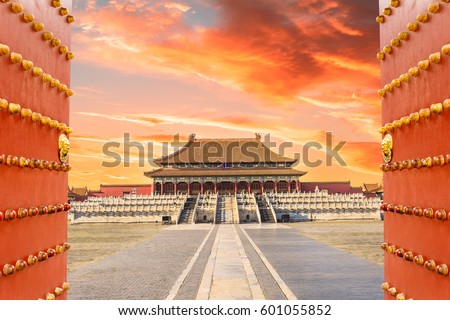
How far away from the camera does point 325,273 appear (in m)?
10.1

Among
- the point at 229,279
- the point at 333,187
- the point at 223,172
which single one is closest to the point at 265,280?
the point at 229,279

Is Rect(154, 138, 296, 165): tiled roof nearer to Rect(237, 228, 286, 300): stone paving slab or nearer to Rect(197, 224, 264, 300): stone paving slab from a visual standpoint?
Rect(237, 228, 286, 300): stone paving slab

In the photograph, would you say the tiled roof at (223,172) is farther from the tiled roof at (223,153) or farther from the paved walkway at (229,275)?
the paved walkway at (229,275)

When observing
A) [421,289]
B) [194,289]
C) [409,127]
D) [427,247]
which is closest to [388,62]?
[409,127]

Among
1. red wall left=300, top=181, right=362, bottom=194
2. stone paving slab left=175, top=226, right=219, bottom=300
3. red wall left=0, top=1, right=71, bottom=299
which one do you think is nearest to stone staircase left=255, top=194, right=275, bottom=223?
red wall left=300, top=181, right=362, bottom=194

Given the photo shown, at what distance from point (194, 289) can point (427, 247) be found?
6640 mm

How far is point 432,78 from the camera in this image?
2.21 meters

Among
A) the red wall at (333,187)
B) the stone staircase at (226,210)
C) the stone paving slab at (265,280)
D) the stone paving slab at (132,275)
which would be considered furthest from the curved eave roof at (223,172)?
the stone paving slab at (265,280)

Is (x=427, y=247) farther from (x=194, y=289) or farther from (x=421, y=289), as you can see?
(x=194, y=289)

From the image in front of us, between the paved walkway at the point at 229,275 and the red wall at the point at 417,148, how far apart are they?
4.88m

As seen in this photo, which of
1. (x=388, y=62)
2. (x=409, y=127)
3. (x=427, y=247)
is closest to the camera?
(x=427, y=247)

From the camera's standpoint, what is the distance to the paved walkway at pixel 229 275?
7953 mm

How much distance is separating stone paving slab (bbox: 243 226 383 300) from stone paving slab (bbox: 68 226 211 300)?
8.24 feet

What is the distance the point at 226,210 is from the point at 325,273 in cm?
2568
